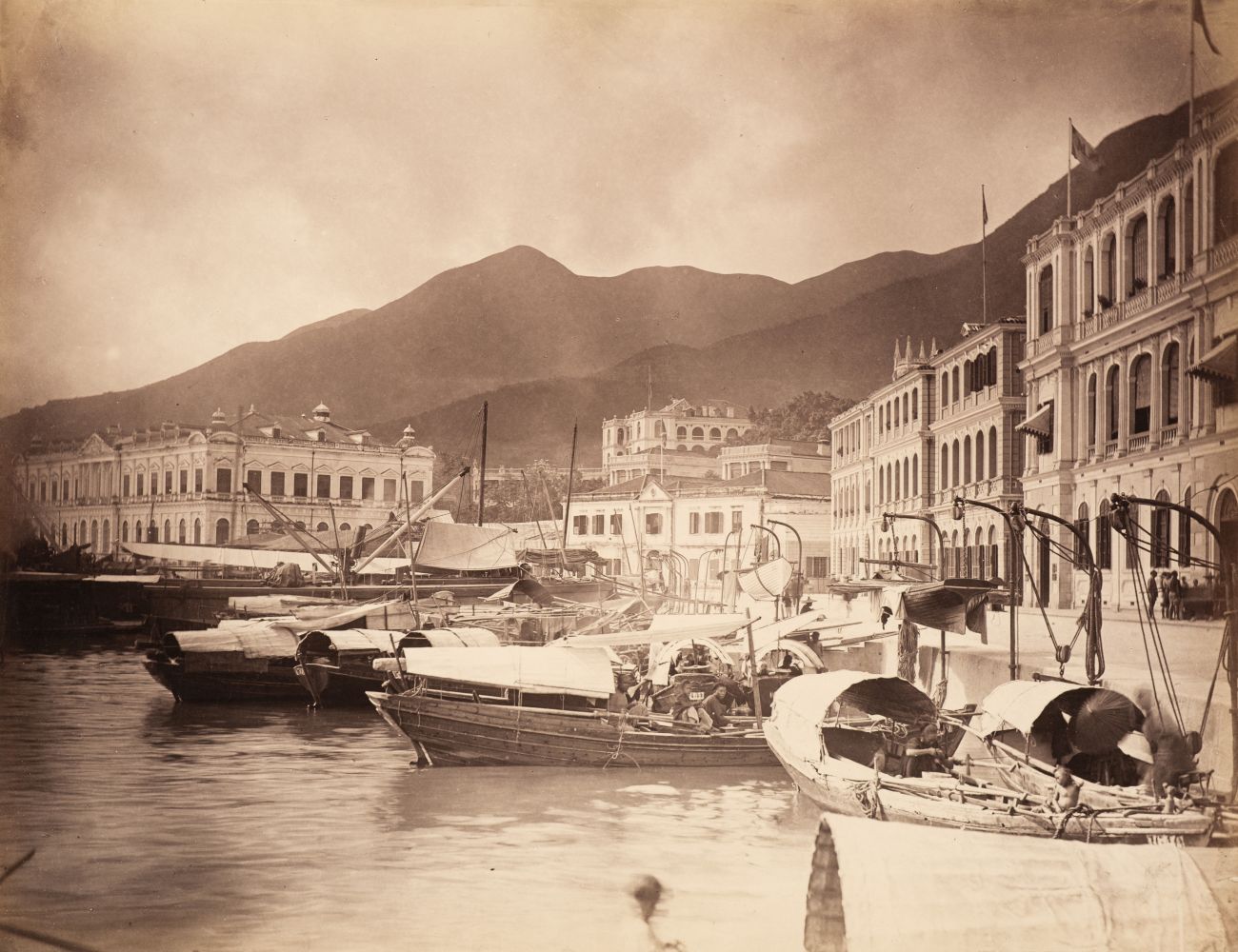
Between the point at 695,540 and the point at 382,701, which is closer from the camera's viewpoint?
the point at 382,701

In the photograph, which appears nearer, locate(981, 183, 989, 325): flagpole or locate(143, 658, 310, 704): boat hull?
locate(981, 183, 989, 325): flagpole

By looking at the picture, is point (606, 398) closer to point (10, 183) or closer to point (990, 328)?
point (990, 328)

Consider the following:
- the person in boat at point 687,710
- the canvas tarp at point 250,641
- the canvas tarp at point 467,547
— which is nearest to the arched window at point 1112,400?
the person in boat at point 687,710

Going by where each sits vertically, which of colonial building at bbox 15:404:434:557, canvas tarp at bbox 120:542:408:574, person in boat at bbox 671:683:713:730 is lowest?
person in boat at bbox 671:683:713:730

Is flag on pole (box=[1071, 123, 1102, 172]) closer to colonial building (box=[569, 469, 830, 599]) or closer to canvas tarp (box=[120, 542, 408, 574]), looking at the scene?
colonial building (box=[569, 469, 830, 599])

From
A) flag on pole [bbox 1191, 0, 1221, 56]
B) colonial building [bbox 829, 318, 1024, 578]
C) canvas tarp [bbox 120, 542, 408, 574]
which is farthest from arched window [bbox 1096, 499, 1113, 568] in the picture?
canvas tarp [bbox 120, 542, 408, 574]

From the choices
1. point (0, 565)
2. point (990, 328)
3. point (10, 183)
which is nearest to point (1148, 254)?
point (990, 328)

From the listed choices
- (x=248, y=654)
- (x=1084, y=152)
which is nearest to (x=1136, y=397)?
(x=1084, y=152)
